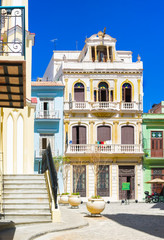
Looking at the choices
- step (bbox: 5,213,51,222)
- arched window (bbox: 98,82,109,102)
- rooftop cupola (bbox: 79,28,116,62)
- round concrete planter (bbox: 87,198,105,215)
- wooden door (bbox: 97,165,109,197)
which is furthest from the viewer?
rooftop cupola (bbox: 79,28,116,62)

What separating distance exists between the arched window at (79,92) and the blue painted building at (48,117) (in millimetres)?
1245

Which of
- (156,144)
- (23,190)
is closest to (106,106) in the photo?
(156,144)

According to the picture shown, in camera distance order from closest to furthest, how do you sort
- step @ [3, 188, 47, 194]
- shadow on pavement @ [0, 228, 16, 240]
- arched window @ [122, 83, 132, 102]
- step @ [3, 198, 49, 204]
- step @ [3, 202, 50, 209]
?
1. shadow on pavement @ [0, 228, 16, 240]
2. step @ [3, 202, 50, 209]
3. step @ [3, 198, 49, 204]
4. step @ [3, 188, 47, 194]
5. arched window @ [122, 83, 132, 102]

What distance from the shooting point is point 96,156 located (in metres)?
36.5

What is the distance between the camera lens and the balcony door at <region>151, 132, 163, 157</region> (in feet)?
127

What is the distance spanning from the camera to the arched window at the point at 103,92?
39156 mm

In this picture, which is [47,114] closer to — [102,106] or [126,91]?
[102,106]

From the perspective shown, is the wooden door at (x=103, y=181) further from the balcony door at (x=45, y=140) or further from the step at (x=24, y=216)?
the step at (x=24, y=216)

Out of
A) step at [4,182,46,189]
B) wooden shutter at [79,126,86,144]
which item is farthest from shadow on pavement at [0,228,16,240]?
wooden shutter at [79,126,86,144]

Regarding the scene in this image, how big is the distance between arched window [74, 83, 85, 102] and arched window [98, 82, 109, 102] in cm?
152

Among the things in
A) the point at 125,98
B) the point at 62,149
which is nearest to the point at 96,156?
the point at 62,149

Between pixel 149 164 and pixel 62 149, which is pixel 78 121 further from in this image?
pixel 149 164

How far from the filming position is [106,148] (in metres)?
38.0

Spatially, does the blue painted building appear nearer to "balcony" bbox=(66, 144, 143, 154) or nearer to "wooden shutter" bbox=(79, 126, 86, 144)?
"balcony" bbox=(66, 144, 143, 154)
